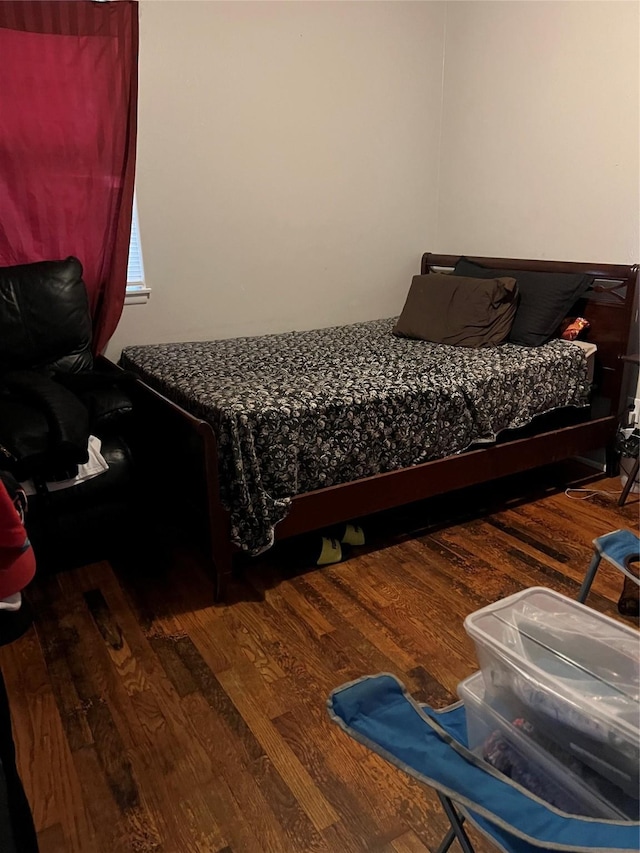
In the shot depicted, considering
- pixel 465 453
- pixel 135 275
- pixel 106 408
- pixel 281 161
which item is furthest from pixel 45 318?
pixel 465 453

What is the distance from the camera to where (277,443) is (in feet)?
6.80

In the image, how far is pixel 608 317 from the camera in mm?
2898

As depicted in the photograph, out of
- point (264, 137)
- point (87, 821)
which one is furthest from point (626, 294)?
point (87, 821)

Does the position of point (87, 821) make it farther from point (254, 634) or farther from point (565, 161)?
point (565, 161)

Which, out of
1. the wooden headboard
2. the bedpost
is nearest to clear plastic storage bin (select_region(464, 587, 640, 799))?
the bedpost

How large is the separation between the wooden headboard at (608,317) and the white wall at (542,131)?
0.11 metres

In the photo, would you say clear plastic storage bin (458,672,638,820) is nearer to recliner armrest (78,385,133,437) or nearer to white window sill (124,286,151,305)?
recliner armrest (78,385,133,437)

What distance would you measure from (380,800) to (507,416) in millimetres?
1662

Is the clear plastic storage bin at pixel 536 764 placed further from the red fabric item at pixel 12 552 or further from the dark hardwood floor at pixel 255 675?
the red fabric item at pixel 12 552

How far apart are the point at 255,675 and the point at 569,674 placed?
1.10 meters

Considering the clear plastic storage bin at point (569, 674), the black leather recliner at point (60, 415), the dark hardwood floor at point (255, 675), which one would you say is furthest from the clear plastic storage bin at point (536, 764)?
the black leather recliner at point (60, 415)

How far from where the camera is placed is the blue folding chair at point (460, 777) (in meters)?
0.66

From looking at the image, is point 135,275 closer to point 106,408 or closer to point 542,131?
point 106,408

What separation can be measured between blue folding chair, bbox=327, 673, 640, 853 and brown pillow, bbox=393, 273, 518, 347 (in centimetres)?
240
